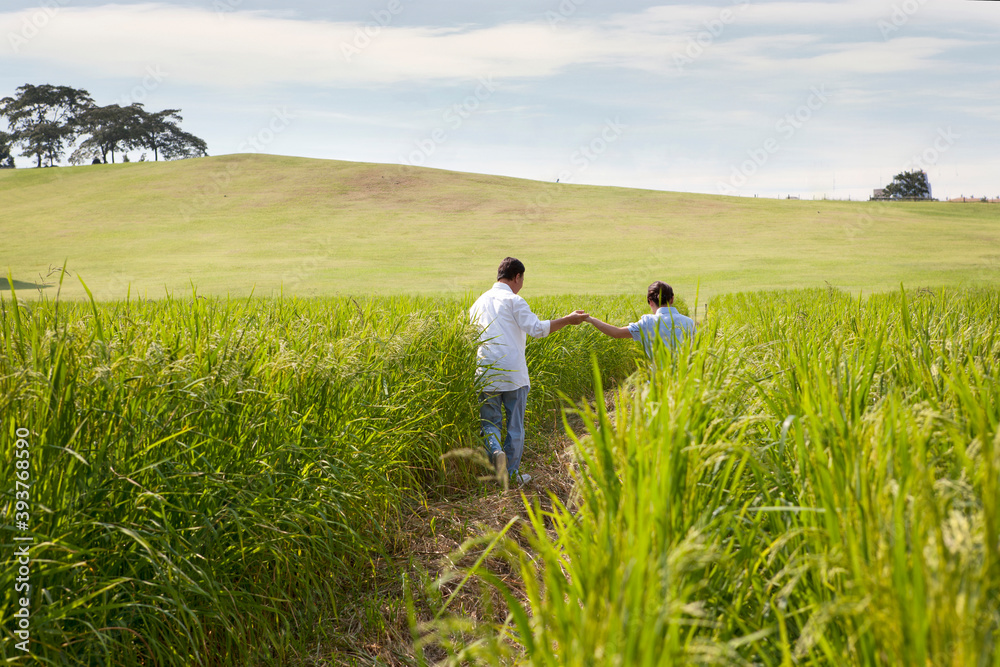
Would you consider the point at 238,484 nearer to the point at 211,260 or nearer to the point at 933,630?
the point at 933,630

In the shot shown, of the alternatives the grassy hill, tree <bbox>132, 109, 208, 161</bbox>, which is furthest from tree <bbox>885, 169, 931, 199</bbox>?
tree <bbox>132, 109, 208, 161</bbox>

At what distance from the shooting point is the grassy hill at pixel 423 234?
26.5 metres

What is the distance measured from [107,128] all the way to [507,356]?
73848mm

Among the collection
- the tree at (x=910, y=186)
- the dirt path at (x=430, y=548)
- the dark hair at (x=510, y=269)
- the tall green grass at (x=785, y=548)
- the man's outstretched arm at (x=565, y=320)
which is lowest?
the dirt path at (x=430, y=548)

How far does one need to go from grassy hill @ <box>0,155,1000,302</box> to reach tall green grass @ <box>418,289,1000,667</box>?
1883 cm

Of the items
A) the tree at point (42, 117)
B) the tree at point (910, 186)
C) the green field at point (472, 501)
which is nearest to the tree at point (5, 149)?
the tree at point (42, 117)

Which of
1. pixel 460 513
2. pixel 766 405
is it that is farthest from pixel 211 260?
pixel 766 405

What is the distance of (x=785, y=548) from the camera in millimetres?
2041

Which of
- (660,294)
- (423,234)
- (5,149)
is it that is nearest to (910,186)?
(423,234)

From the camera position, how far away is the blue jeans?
5555 mm

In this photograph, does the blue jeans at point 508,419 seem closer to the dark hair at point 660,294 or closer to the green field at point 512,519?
the green field at point 512,519

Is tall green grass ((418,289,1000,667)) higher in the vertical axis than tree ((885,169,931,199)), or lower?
lower

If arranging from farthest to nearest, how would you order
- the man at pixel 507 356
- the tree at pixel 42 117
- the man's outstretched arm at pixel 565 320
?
the tree at pixel 42 117 < the man's outstretched arm at pixel 565 320 < the man at pixel 507 356

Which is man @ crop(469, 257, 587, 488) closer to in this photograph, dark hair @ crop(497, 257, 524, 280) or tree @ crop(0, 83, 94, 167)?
dark hair @ crop(497, 257, 524, 280)
